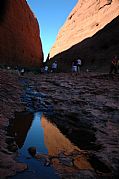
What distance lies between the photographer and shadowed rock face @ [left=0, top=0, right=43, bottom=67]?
46369mm

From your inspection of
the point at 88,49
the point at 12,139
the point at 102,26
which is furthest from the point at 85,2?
the point at 12,139

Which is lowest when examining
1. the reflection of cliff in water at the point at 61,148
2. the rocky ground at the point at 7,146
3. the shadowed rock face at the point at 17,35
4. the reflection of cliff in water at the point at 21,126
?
the reflection of cliff in water at the point at 61,148

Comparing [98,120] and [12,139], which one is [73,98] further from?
[12,139]

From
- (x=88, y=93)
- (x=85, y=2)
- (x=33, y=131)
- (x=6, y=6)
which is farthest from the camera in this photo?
(x=85, y=2)

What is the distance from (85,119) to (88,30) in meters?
42.2

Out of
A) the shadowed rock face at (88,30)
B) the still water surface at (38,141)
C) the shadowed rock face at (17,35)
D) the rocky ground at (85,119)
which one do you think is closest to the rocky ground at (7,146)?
the rocky ground at (85,119)

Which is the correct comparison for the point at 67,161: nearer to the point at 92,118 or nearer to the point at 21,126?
the point at 21,126

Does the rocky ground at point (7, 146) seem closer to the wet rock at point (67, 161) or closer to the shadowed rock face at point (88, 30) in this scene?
the wet rock at point (67, 161)

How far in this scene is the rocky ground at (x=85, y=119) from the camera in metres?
5.95

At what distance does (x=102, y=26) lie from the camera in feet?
152

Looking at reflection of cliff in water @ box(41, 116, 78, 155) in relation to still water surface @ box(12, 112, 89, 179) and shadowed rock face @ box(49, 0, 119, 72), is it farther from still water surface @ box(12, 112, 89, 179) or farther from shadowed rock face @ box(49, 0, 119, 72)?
shadowed rock face @ box(49, 0, 119, 72)

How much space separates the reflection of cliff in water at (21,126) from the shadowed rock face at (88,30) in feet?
97.5

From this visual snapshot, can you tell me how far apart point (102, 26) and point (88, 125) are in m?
39.2

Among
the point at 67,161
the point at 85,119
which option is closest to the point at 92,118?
the point at 85,119
